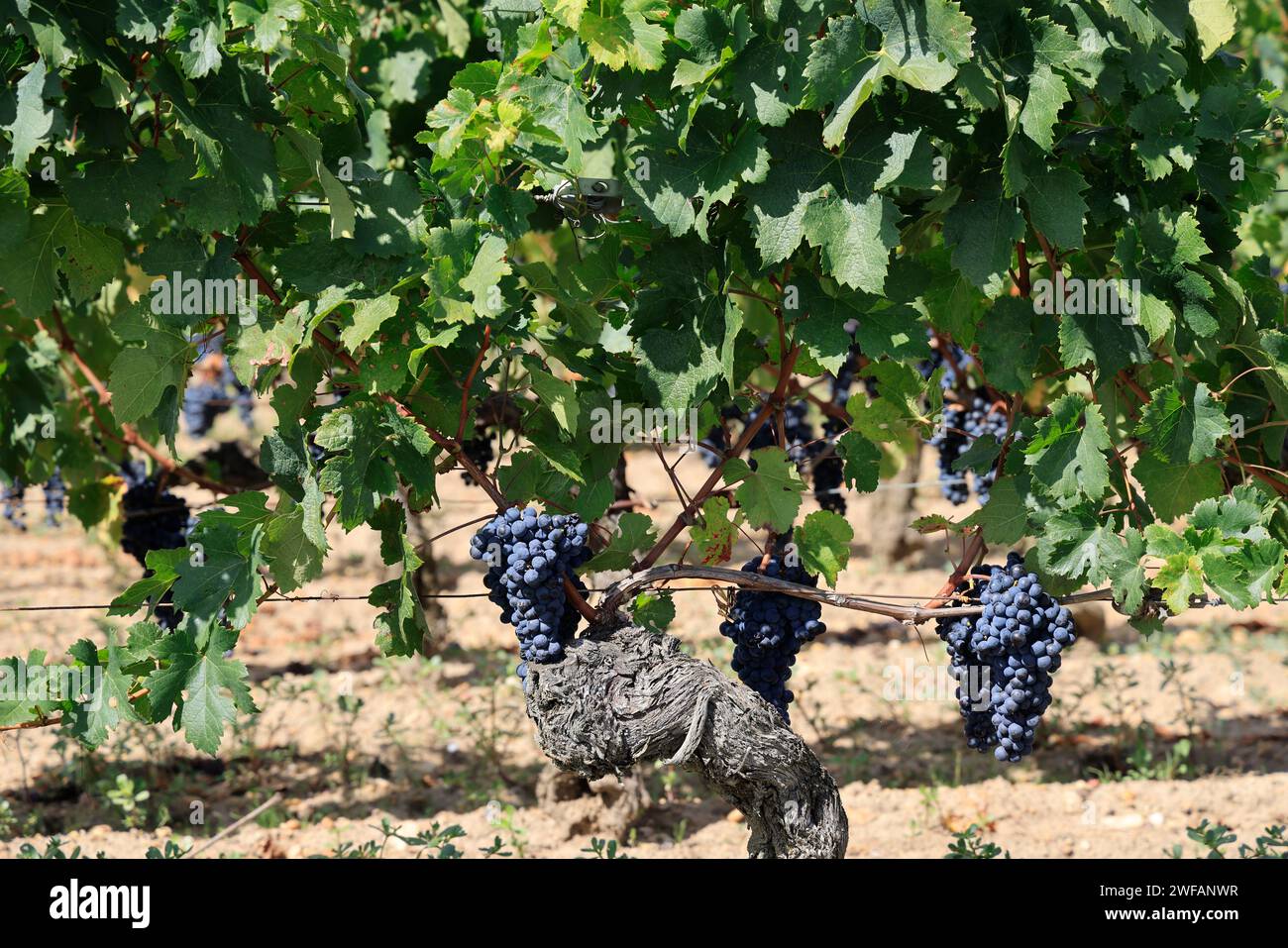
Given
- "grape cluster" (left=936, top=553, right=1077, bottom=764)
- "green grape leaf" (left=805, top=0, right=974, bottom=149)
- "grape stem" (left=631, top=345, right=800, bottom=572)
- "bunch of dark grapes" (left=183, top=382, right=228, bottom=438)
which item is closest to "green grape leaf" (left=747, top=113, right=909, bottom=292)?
"green grape leaf" (left=805, top=0, right=974, bottom=149)

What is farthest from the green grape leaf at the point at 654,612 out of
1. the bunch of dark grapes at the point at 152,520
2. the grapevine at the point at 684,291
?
the bunch of dark grapes at the point at 152,520

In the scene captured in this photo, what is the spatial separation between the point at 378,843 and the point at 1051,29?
11.6ft

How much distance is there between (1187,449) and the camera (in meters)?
3.03

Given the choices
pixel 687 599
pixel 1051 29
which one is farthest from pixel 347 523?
pixel 687 599

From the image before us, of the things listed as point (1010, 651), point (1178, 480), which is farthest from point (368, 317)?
point (1178, 480)

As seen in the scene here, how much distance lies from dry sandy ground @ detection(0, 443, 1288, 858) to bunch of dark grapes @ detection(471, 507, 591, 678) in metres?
1.13

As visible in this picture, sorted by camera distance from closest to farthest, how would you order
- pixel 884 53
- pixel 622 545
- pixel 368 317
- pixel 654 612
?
pixel 884 53
pixel 368 317
pixel 622 545
pixel 654 612

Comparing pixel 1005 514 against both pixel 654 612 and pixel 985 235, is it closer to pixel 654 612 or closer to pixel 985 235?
pixel 985 235

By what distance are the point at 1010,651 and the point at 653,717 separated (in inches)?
34.0

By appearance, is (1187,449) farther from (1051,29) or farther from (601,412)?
(601,412)

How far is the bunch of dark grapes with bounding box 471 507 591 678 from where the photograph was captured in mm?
2988

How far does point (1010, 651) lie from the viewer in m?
3.13

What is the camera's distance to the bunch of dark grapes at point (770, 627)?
3.30 metres

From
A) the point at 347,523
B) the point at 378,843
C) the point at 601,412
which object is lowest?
the point at 378,843
